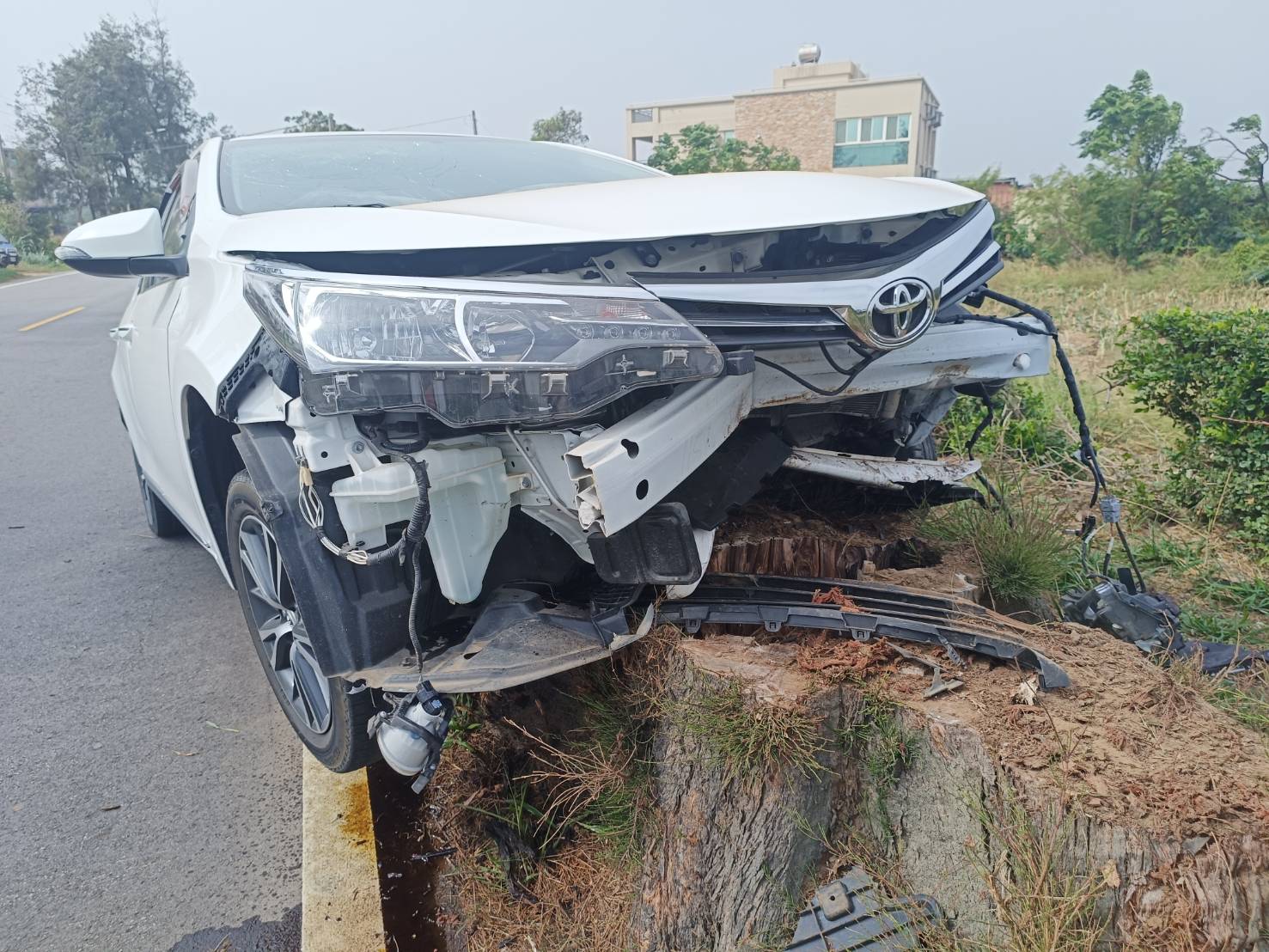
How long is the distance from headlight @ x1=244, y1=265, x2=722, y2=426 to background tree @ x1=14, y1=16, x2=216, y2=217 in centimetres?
5556

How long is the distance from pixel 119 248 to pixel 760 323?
242cm

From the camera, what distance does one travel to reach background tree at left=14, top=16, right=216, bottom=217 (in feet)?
160

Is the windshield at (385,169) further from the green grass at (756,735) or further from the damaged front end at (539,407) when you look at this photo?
the green grass at (756,735)

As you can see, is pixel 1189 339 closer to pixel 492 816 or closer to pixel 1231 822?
pixel 1231 822

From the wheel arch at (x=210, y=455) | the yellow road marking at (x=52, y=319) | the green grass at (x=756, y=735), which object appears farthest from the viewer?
the yellow road marking at (x=52, y=319)

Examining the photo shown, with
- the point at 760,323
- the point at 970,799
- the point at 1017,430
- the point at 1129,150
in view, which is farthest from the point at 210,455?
the point at 1129,150

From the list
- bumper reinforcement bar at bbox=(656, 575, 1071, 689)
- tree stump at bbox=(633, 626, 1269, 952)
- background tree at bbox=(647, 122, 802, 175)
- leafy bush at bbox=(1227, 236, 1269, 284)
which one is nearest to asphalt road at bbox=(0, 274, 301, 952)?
tree stump at bbox=(633, 626, 1269, 952)

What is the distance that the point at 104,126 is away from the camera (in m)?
48.7

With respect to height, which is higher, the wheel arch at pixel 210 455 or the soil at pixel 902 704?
the wheel arch at pixel 210 455

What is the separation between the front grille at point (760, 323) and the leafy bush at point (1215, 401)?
2.97 m

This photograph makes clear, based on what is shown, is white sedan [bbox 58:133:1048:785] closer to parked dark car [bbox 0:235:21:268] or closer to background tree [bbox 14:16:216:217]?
parked dark car [bbox 0:235:21:268]

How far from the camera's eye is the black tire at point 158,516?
4.39 meters

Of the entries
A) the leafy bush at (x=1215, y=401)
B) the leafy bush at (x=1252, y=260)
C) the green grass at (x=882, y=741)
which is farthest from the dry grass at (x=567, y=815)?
the leafy bush at (x=1252, y=260)

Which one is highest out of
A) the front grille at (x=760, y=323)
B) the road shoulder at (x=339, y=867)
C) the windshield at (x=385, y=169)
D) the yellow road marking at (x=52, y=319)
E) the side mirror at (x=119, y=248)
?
the windshield at (x=385, y=169)
